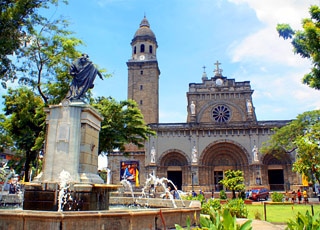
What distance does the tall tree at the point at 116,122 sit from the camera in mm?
19109

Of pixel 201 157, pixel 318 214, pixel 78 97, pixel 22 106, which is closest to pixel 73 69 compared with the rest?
pixel 78 97

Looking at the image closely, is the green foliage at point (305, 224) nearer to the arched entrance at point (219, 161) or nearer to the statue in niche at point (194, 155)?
the statue in niche at point (194, 155)

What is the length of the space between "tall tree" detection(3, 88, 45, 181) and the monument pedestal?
39.5 feet

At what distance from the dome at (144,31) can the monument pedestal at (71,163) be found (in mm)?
40309

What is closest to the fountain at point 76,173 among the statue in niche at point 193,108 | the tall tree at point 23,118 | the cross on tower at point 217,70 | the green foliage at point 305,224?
the green foliage at point 305,224

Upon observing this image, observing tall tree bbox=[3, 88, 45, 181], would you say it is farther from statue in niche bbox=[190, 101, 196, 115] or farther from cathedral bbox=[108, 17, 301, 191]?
statue in niche bbox=[190, 101, 196, 115]

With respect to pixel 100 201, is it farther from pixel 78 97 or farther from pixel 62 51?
pixel 62 51

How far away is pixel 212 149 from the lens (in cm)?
3847

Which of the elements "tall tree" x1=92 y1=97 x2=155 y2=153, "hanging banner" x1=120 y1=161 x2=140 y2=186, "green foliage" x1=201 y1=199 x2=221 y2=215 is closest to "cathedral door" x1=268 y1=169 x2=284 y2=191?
"hanging banner" x1=120 y1=161 x2=140 y2=186

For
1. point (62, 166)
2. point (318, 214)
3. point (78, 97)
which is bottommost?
point (318, 214)

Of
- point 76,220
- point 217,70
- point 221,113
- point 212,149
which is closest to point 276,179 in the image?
point 212,149

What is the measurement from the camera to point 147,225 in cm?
581

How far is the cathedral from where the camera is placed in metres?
36.9

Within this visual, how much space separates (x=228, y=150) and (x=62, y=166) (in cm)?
3293
